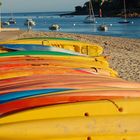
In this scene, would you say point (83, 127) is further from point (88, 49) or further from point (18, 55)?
point (88, 49)

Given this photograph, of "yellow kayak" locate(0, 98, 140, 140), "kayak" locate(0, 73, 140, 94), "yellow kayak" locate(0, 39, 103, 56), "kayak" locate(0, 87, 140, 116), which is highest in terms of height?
"yellow kayak" locate(0, 39, 103, 56)

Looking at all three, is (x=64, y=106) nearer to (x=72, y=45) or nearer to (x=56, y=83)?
(x=56, y=83)

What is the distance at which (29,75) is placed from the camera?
5.83 m

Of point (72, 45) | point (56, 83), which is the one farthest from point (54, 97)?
point (72, 45)

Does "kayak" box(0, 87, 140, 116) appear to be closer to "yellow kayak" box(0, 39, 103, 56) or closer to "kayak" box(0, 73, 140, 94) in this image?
"kayak" box(0, 73, 140, 94)

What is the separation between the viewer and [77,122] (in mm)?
3697

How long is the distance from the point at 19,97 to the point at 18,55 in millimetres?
3115

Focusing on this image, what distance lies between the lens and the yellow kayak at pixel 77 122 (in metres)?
3.62

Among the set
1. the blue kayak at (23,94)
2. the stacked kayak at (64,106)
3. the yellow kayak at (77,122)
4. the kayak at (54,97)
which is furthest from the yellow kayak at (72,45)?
the yellow kayak at (77,122)

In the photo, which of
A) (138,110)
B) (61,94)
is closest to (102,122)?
(138,110)

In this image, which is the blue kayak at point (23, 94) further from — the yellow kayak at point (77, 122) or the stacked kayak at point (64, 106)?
the yellow kayak at point (77, 122)

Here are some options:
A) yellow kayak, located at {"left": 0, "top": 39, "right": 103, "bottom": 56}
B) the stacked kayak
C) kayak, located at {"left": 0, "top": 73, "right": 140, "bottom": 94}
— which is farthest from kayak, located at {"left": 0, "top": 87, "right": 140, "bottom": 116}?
yellow kayak, located at {"left": 0, "top": 39, "right": 103, "bottom": 56}

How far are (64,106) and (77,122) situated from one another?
0.35m

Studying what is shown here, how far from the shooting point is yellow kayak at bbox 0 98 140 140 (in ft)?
11.9
